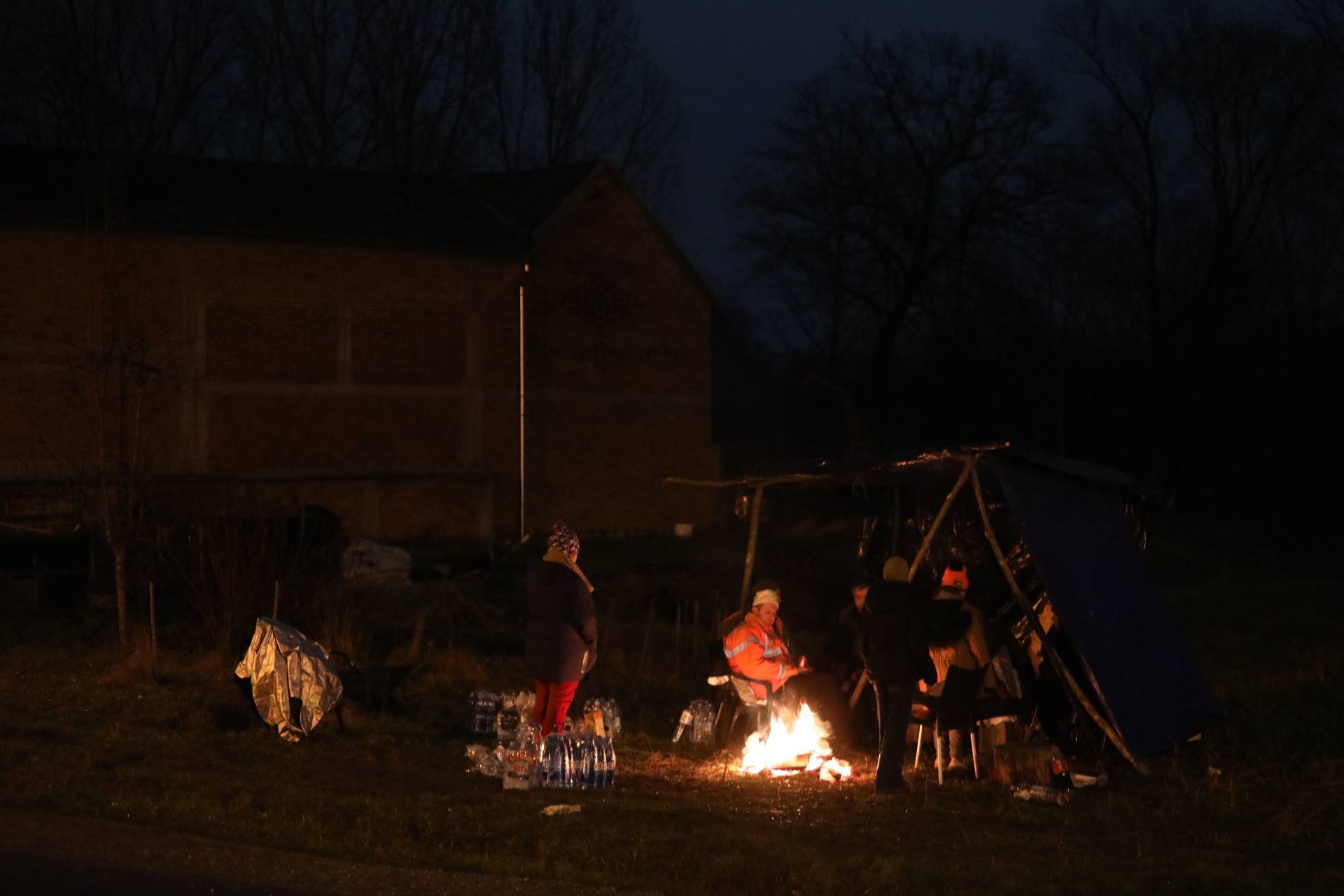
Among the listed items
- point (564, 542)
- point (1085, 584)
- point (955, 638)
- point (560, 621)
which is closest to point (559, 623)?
point (560, 621)

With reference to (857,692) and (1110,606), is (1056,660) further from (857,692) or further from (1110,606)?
(857,692)

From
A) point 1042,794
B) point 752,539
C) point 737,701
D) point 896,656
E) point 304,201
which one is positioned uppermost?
point 304,201

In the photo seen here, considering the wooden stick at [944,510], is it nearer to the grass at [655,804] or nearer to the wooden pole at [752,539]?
the grass at [655,804]

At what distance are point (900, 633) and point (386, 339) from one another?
68.6ft

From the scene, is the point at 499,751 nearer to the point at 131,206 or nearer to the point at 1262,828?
the point at 1262,828

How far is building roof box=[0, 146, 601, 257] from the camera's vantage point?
26.6 meters

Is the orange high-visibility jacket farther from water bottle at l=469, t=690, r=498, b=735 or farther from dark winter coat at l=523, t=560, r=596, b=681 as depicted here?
water bottle at l=469, t=690, r=498, b=735

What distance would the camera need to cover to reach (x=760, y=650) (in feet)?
35.3

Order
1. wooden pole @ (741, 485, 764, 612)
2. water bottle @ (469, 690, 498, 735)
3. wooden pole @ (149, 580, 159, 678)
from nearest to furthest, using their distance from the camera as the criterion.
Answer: water bottle @ (469, 690, 498, 735), wooden pole @ (741, 485, 764, 612), wooden pole @ (149, 580, 159, 678)

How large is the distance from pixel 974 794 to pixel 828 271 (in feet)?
115

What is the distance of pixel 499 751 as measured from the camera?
10141mm

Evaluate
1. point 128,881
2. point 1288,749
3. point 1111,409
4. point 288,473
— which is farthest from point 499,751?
point 1111,409

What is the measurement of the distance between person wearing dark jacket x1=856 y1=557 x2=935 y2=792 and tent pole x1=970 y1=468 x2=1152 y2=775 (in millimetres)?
968

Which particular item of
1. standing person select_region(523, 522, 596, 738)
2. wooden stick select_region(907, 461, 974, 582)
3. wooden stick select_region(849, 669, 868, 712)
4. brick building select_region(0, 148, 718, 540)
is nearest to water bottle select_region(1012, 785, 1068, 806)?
wooden stick select_region(907, 461, 974, 582)
